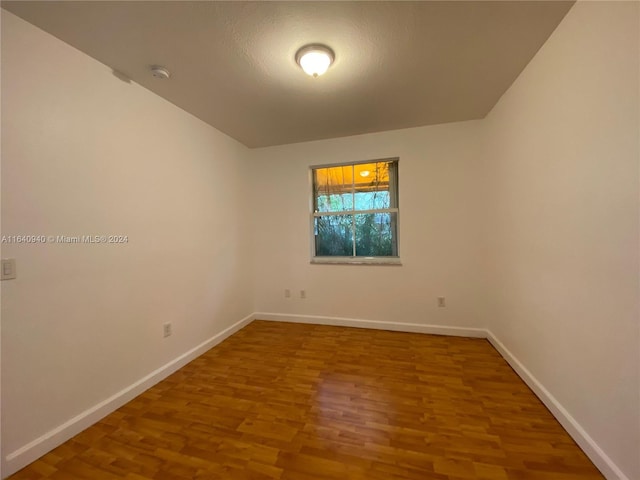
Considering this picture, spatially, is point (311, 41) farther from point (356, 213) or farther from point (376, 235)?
point (376, 235)

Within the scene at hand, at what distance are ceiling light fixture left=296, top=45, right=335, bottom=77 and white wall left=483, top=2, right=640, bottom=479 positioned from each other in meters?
1.40

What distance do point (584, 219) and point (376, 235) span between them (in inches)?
83.2

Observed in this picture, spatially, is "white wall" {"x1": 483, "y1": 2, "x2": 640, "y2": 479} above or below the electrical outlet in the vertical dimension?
above

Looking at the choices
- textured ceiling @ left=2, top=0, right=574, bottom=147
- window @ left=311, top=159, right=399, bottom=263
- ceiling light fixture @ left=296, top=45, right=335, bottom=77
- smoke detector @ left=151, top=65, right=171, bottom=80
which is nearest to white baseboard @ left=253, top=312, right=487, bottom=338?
window @ left=311, top=159, right=399, bottom=263

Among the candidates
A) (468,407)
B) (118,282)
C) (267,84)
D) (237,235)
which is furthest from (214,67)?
(468,407)

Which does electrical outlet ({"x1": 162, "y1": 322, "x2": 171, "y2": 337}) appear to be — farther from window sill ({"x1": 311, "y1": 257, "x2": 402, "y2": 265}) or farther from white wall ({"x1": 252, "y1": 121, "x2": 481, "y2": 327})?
window sill ({"x1": 311, "y1": 257, "x2": 402, "y2": 265})

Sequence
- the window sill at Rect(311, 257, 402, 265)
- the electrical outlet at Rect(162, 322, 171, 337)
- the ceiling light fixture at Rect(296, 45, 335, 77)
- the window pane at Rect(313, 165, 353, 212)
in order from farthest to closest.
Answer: the window pane at Rect(313, 165, 353, 212), the window sill at Rect(311, 257, 402, 265), the electrical outlet at Rect(162, 322, 171, 337), the ceiling light fixture at Rect(296, 45, 335, 77)

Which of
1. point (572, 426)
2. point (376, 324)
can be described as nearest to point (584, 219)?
point (572, 426)

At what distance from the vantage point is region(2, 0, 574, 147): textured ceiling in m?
1.43

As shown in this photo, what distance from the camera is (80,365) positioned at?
5.52 ft

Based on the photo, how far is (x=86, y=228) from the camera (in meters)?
1.74

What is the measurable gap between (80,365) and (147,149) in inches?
66.1

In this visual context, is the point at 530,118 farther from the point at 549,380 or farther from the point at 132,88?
the point at 132,88

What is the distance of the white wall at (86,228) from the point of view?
1.41 meters
